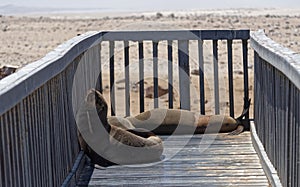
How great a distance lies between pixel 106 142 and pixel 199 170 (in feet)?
3.15

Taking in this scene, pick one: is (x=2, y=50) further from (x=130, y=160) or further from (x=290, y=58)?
(x=290, y=58)

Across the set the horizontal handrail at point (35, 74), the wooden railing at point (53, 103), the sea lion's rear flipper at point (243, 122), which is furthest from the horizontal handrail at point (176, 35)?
the horizontal handrail at point (35, 74)

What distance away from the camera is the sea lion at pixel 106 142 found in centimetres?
759

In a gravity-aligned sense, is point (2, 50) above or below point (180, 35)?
below

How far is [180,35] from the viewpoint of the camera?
929 cm

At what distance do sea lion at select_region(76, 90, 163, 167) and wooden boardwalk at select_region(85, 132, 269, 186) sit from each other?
12 cm

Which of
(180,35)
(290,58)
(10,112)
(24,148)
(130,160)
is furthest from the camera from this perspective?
(180,35)

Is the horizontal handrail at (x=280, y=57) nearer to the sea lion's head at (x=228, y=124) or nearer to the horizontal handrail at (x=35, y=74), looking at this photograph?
the sea lion's head at (x=228, y=124)

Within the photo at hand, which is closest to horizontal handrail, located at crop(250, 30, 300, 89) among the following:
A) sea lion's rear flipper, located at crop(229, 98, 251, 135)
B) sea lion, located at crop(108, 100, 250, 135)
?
sea lion's rear flipper, located at crop(229, 98, 251, 135)

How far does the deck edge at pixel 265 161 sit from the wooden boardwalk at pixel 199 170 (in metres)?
0.08

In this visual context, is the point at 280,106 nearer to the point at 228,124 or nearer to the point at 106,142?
the point at 106,142

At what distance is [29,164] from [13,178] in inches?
19.1

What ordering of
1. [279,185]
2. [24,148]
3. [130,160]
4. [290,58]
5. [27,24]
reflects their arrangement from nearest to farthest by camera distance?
[24,148] → [290,58] → [279,185] → [130,160] → [27,24]

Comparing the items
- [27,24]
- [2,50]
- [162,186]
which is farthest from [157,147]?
[27,24]
